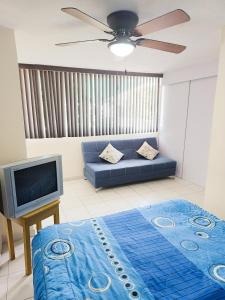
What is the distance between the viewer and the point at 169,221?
183 centimetres

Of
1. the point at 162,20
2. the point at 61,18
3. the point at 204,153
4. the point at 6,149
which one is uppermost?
the point at 61,18

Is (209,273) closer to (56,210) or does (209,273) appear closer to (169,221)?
(169,221)

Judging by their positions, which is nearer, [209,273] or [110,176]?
[209,273]

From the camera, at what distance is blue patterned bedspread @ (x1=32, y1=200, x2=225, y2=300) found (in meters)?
1.14

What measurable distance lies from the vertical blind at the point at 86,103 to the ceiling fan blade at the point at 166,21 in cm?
265

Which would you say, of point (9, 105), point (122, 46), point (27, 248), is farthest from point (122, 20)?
point (27, 248)

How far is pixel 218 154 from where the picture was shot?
233 centimetres

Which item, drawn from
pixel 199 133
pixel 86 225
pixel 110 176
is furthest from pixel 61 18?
pixel 199 133

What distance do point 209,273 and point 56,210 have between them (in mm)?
1600

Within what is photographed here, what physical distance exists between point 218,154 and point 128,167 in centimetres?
194

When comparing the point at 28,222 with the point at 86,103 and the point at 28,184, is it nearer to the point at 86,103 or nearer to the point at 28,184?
the point at 28,184

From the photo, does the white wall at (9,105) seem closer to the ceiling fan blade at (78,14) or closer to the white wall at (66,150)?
the ceiling fan blade at (78,14)

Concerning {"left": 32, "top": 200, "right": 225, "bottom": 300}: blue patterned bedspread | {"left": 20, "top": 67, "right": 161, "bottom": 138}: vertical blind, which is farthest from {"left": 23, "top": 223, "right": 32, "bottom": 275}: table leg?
{"left": 20, "top": 67, "right": 161, "bottom": 138}: vertical blind

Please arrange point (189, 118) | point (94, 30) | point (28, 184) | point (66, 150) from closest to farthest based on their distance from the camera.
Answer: point (28, 184) → point (94, 30) → point (189, 118) → point (66, 150)
